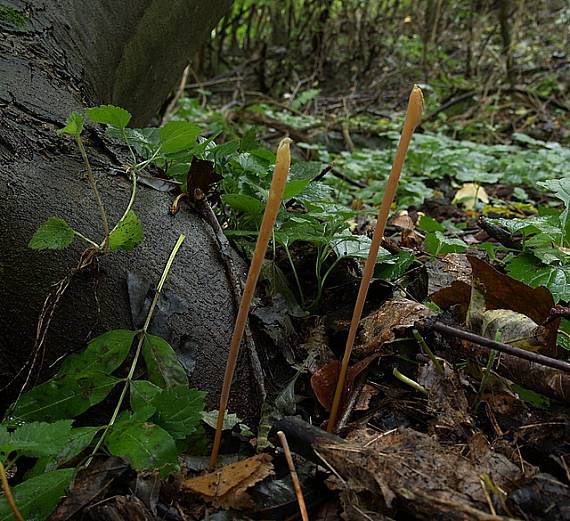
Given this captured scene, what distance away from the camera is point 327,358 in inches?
53.8

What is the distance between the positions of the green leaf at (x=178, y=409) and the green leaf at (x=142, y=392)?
1.2 inches

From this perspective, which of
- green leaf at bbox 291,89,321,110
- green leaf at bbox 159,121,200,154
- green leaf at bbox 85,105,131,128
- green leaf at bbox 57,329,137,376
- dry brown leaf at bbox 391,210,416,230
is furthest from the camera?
green leaf at bbox 291,89,321,110

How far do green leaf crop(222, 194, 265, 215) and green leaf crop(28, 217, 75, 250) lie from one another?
0.39 metres

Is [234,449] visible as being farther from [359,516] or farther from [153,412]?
[359,516]

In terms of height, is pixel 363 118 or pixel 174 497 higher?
pixel 363 118

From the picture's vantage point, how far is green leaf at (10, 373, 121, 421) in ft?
3.61

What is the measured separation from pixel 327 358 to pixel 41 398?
610mm

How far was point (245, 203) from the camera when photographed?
1432 millimetres

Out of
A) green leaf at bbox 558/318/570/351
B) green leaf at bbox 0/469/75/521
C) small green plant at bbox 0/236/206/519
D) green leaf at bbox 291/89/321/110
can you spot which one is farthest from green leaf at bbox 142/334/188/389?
green leaf at bbox 291/89/321/110

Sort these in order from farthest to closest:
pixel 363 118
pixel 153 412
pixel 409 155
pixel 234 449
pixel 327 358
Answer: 1. pixel 363 118
2. pixel 409 155
3. pixel 327 358
4. pixel 234 449
5. pixel 153 412

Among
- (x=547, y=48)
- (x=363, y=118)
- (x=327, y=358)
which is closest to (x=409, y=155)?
(x=363, y=118)

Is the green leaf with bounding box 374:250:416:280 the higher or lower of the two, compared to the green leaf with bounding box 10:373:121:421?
higher

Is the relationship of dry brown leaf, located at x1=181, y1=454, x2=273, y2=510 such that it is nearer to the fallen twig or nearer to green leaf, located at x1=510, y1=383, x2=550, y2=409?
the fallen twig

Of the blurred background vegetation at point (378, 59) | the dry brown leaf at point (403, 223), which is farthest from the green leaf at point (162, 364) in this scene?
the blurred background vegetation at point (378, 59)
